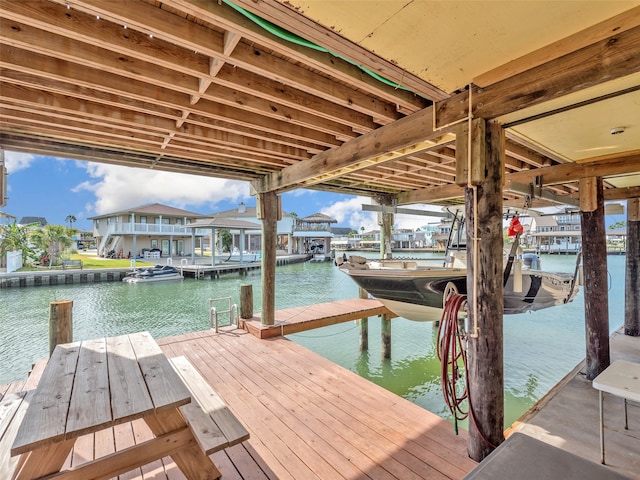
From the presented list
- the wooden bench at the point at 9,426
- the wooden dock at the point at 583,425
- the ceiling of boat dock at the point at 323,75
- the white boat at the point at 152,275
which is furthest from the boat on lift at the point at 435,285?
the white boat at the point at 152,275

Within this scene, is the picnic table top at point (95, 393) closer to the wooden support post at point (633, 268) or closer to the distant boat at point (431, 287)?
the distant boat at point (431, 287)

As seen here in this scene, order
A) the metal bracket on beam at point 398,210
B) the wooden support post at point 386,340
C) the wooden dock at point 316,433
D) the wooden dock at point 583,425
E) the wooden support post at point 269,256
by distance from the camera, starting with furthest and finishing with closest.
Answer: the wooden support post at point 386,340 < the metal bracket on beam at point 398,210 < the wooden support post at point 269,256 < the wooden dock at point 583,425 < the wooden dock at point 316,433

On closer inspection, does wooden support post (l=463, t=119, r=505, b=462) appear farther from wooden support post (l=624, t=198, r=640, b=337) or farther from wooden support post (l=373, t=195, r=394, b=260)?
wooden support post (l=624, t=198, r=640, b=337)

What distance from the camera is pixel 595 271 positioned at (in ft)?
12.4

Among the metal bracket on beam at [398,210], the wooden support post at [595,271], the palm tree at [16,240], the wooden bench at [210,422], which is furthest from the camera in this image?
the palm tree at [16,240]

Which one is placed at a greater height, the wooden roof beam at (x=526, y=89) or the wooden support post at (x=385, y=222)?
the wooden roof beam at (x=526, y=89)

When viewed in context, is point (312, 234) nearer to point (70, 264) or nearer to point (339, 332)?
point (70, 264)

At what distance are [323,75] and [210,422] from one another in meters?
2.65

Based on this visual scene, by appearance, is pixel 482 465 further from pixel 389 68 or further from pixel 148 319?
pixel 148 319

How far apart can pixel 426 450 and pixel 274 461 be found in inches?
48.9

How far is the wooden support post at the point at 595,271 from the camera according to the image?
12.4 feet

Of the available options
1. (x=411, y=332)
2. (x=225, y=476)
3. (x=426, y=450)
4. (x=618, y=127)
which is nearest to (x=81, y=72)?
(x=225, y=476)

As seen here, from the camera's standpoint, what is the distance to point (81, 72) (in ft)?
A: 7.18

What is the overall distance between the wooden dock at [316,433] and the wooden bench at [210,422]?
0.52 m
